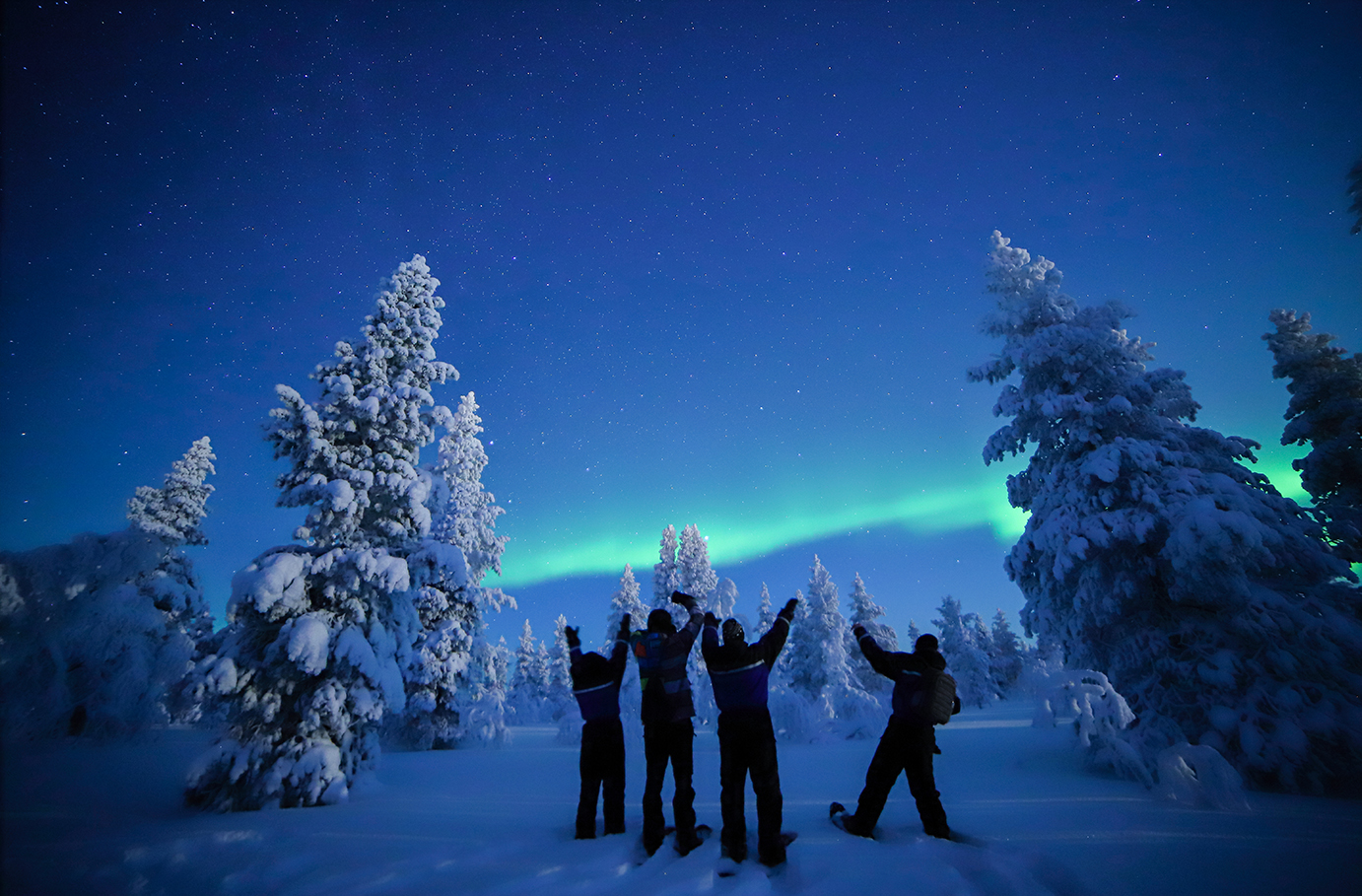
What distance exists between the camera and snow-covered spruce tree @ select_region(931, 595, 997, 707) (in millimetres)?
43562

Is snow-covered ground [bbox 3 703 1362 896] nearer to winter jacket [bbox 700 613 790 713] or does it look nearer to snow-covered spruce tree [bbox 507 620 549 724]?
winter jacket [bbox 700 613 790 713]

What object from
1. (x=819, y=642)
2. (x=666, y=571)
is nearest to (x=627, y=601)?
(x=666, y=571)

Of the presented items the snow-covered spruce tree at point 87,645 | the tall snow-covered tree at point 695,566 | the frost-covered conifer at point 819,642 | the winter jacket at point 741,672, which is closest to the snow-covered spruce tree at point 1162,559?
the winter jacket at point 741,672

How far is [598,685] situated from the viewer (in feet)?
20.6

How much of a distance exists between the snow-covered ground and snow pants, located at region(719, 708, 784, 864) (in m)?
0.22

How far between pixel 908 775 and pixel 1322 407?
65.4 ft

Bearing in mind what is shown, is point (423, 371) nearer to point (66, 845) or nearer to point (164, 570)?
point (66, 845)

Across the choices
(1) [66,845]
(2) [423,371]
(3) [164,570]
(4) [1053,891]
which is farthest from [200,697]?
(3) [164,570]

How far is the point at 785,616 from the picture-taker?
5621mm

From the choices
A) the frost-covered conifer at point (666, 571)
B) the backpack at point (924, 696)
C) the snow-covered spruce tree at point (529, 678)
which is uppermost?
the frost-covered conifer at point (666, 571)

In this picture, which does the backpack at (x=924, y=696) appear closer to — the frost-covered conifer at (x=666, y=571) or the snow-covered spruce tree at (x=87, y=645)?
the snow-covered spruce tree at (x=87, y=645)

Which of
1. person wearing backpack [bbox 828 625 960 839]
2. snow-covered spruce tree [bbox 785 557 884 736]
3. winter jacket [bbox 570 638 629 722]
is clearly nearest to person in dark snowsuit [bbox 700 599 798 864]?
person wearing backpack [bbox 828 625 960 839]

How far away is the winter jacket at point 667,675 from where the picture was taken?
5867 millimetres

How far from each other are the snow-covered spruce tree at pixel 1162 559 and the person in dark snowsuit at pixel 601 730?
30.6 ft
